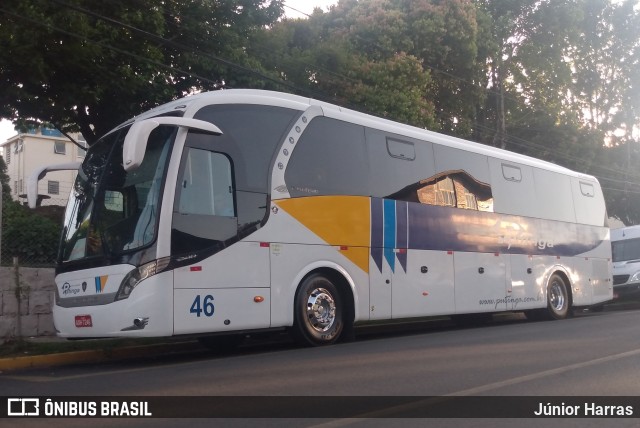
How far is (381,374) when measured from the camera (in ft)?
27.4

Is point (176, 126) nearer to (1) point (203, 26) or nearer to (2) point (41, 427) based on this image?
(2) point (41, 427)

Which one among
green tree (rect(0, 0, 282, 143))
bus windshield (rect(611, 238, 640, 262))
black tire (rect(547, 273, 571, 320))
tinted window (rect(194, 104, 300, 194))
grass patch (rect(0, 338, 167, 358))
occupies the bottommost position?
grass patch (rect(0, 338, 167, 358))

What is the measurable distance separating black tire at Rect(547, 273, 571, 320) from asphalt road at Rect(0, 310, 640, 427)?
5.40 m

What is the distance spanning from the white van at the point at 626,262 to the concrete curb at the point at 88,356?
16.1 metres

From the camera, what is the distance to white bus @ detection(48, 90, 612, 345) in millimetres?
9602

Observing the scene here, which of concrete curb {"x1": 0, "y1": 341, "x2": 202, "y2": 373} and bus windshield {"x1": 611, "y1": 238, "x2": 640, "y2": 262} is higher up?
bus windshield {"x1": 611, "y1": 238, "x2": 640, "y2": 262}

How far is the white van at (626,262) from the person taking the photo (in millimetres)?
23188

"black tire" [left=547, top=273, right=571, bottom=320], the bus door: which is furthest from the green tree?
"black tire" [left=547, top=273, right=571, bottom=320]

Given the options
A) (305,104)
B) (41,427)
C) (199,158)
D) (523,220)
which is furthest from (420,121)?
(41,427)

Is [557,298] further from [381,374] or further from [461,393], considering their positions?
[461,393]

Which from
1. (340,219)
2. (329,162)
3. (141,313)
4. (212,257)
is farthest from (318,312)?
(141,313)

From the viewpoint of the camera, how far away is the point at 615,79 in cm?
3462

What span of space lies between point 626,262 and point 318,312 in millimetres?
16322

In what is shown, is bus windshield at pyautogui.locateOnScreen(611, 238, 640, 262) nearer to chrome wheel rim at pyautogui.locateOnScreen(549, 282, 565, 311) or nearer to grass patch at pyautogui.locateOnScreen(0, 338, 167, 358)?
chrome wheel rim at pyautogui.locateOnScreen(549, 282, 565, 311)
